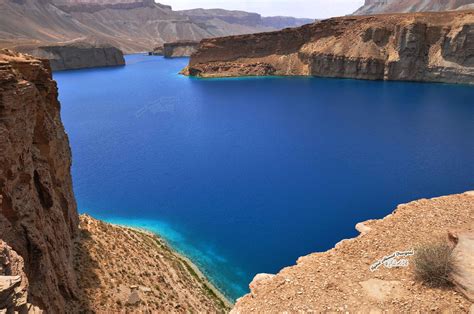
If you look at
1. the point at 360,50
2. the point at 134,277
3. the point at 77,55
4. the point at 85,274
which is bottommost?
the point at 134,277

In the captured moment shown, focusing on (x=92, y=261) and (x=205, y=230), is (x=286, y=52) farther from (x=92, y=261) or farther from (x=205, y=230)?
(x=92, y=261)

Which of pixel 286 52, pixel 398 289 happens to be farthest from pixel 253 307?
pixel 286 52

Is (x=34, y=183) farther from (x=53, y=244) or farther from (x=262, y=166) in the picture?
(x=262, y=166)

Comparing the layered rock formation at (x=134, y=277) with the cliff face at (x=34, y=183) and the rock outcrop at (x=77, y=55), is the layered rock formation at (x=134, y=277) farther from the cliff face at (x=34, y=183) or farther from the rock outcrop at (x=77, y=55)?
the rock outcrop at (x=77, y=55)

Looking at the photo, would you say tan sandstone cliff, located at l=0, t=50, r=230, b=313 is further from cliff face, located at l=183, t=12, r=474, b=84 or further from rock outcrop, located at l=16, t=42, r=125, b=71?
rock outcrop, located at l=16, t=42, r=125, b=71

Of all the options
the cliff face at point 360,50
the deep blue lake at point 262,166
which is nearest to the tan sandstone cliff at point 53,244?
the deep blue lake at point 262,166

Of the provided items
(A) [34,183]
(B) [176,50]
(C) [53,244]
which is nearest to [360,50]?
(A) [34,183]
